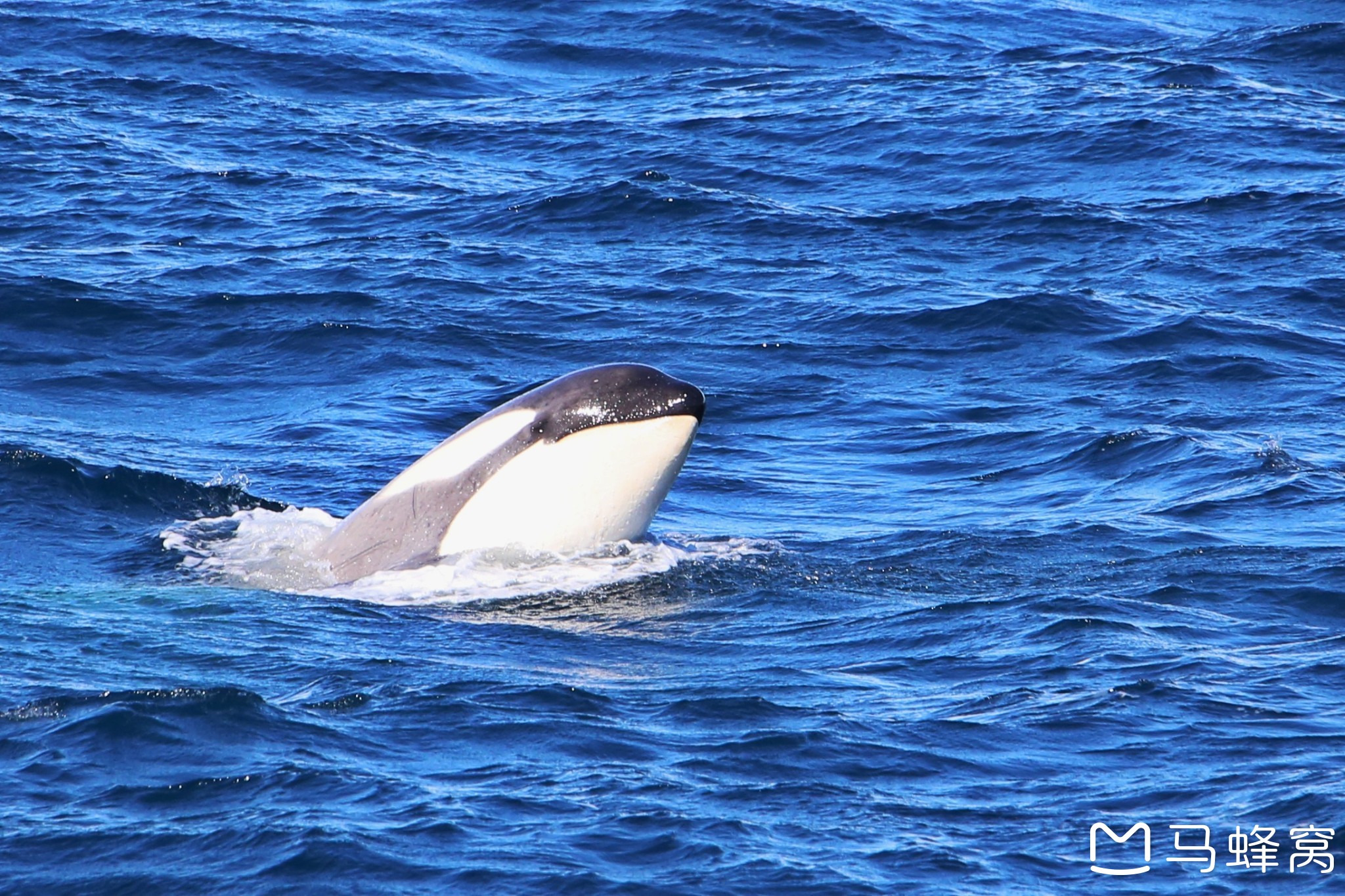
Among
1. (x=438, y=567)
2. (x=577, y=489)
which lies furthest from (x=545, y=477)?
(x=438, y=567)

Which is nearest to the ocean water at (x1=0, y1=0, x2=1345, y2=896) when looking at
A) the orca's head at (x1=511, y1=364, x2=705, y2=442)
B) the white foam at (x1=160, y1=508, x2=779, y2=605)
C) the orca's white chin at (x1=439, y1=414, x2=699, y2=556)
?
the white foam at (x1=160, y1=508, x2=779, y2=605)

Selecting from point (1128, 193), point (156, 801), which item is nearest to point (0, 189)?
point (1128, 193)

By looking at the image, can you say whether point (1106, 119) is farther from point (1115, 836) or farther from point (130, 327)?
point (1115, 836)

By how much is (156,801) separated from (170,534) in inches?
265

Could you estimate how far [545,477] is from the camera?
1377 centimetres

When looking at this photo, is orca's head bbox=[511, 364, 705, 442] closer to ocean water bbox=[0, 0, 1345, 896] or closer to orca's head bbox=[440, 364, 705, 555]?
orca's head bbox=[440, 364, 705, 555]

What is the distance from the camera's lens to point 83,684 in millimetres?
11078

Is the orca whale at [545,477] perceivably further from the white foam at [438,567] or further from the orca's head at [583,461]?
the white foam at [438,567]

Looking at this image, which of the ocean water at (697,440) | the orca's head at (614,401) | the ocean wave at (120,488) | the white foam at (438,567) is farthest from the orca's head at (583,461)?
the ocean wave at (120,488)

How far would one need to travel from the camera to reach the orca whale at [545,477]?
13.5 metres

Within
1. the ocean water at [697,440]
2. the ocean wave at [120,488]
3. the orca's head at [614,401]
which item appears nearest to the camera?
the ocean water at [697,440]

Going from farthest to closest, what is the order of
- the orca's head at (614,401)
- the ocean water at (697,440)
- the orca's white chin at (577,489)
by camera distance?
the orca's white chin at (577,489) → the orca's head at (614,401) → the ocean water at (697,440)

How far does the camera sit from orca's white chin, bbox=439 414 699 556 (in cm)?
1355

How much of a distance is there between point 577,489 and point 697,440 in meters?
5.53
